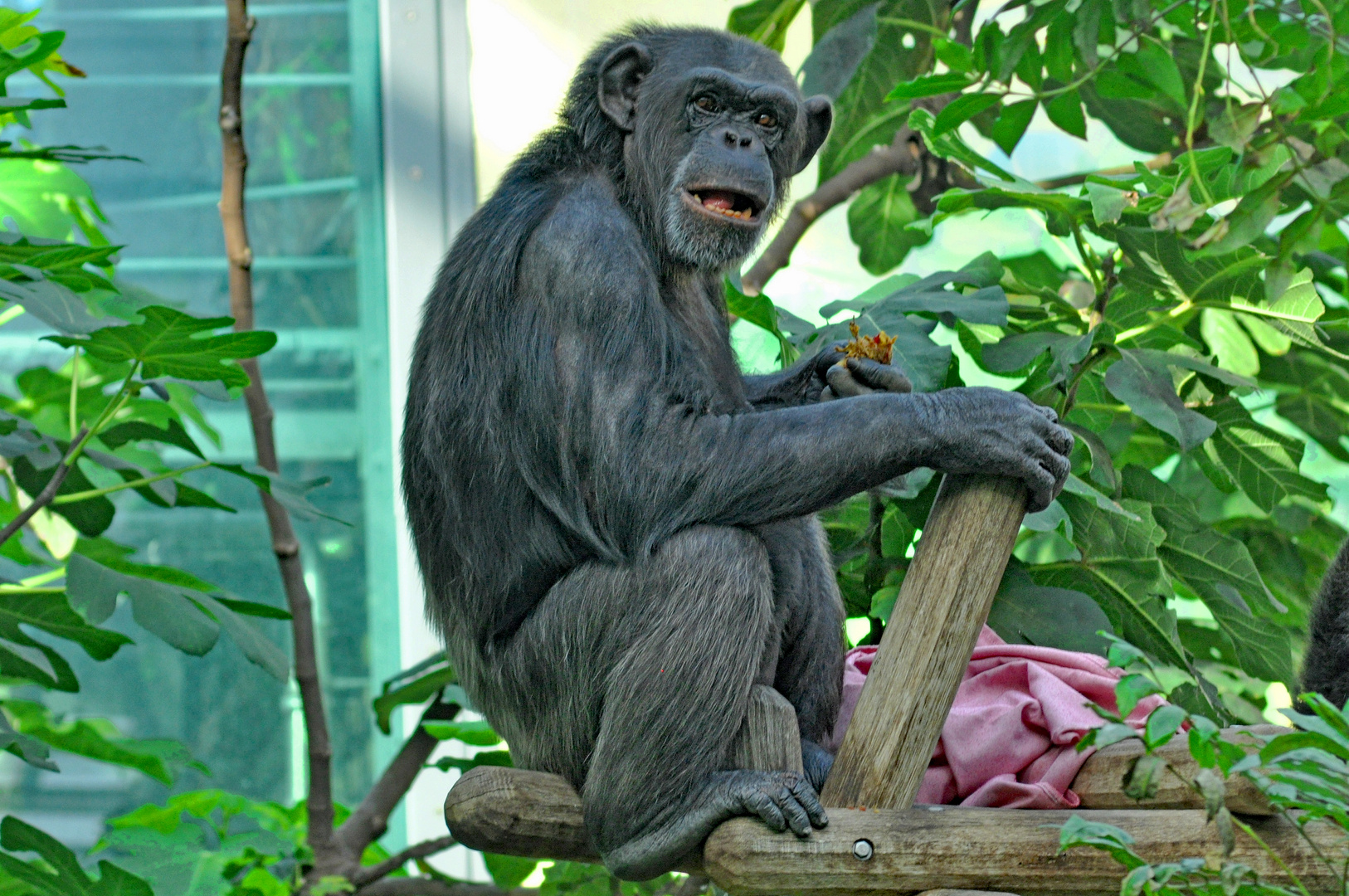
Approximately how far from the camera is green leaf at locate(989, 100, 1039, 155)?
304 cm

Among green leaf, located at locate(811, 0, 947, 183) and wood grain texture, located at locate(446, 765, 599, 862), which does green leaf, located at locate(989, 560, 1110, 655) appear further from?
green leaf, located at locate(811, 0, 947, 183)

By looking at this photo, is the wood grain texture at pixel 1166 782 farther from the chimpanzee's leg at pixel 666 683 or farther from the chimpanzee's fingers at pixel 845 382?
the chimpanzee's fingers at pixel 845 382

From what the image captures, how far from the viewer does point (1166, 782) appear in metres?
1.75

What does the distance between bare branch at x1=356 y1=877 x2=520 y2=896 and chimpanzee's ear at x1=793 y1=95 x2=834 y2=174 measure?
1.76 metres

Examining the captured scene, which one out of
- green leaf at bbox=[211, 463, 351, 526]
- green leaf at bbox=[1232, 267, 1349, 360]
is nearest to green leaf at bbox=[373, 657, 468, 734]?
green leaf at bbox=[211, 463, 351, 526]

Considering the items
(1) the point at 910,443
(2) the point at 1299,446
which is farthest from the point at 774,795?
(2) the point at 1299,446

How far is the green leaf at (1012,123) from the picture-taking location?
304 cm

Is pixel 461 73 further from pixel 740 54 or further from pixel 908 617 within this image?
pixel 908 617

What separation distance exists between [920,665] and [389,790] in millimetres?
1792

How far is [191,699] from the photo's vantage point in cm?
418

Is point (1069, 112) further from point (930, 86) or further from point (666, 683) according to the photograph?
point (666, 683)

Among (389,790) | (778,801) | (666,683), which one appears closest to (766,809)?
(778,801)

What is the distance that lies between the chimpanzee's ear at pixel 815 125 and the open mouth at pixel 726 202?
10.6 inches

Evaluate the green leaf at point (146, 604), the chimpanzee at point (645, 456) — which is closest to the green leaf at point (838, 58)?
the chimpanzee at point (645, 456)
